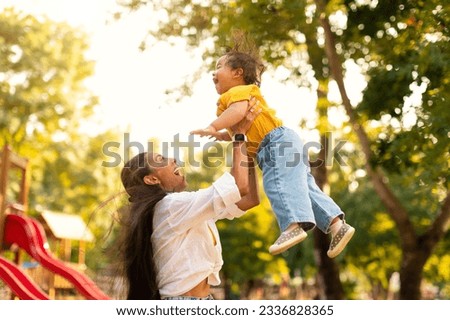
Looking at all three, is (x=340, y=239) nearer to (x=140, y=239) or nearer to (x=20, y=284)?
(x=140, y=239)

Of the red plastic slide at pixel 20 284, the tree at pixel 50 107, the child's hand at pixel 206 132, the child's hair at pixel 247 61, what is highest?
the tree at pixel 50 107

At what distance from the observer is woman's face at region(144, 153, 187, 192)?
425 cm

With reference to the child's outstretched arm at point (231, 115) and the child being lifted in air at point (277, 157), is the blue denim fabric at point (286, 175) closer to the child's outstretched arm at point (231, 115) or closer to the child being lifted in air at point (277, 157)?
the child being lifted in air at point (277, 157)

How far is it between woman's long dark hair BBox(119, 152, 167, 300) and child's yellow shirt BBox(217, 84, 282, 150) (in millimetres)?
525

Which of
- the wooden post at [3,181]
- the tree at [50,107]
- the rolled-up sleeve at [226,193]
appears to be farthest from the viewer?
the tree at [50,107]

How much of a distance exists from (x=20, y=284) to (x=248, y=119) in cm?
713

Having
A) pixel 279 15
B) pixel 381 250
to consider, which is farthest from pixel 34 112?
pixel 279 15

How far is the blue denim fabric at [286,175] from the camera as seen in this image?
432 cm

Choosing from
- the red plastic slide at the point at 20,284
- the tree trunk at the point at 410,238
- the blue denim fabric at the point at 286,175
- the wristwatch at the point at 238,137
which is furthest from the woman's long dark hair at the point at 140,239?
the tree trunk at the point at 410,238

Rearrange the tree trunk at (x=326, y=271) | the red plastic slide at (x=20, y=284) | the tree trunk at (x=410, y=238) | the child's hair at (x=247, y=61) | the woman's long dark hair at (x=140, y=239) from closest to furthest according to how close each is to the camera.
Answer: the woman's long dark hair at (x=140, y=239)
the child's hair at (x=247, y=61)
the red plastic slide at (x=20, y=284)
the tree trunk at (x=410, y=238)
the tree trunk at (x=326, y=271)

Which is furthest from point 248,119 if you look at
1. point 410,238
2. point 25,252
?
point 25,252

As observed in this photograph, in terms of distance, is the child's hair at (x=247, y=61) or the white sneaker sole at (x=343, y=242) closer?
the white sneaker sole at (x=343, y=242)

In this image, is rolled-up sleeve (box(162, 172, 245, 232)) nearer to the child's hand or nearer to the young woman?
the young woman

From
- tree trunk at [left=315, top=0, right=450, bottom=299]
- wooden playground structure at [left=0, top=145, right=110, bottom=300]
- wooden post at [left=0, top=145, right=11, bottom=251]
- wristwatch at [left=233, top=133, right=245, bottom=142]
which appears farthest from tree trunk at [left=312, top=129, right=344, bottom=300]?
wristwatch at [left=233, top=133, right=245, bottom=142]
